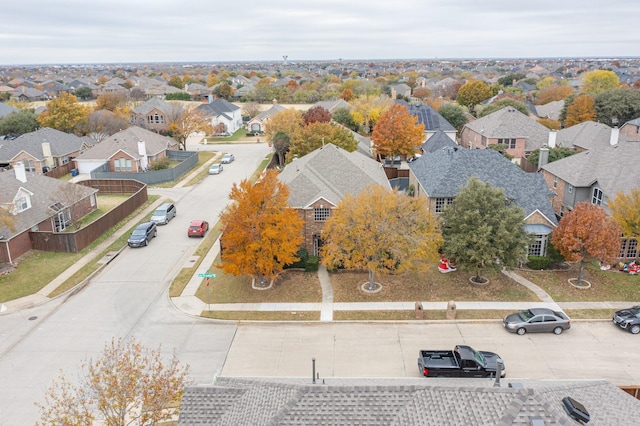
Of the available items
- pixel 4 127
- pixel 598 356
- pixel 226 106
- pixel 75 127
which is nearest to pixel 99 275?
pixel 598 356

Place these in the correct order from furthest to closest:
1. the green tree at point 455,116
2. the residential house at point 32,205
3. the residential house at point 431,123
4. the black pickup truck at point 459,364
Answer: the green tree at point 455,116, the residential house at point 431,123, the residential house at point 32,205, the black pickup truck at point 459,364

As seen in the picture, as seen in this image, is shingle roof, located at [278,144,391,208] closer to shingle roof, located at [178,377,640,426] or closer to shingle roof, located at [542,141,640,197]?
shingle roof, located at [542,141,640,197]

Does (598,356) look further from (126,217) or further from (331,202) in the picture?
(126,217)

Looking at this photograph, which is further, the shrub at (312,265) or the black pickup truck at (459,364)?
the shrub at (312,265)

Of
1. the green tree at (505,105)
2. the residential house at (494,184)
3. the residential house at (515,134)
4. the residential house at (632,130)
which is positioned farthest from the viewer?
the green tree at (505,105)

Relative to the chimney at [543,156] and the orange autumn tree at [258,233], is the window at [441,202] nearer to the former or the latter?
the orange autumn tree at [258,233]

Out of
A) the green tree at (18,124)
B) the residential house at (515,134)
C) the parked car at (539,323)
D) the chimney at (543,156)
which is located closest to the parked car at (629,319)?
the parked car at (539,323)

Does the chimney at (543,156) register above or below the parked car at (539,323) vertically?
above

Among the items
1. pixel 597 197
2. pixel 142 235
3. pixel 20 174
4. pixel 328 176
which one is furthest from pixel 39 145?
pixel 597 197
